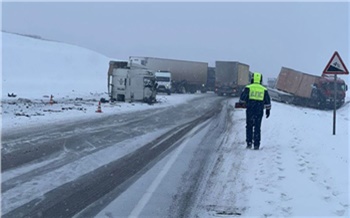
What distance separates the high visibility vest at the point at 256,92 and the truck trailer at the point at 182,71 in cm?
4282

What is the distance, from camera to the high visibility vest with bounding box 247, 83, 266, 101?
10.9 metres

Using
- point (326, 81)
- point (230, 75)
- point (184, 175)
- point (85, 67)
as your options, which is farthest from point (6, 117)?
point (85, 67)

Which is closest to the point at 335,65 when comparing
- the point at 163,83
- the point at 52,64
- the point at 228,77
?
the point at 163,83

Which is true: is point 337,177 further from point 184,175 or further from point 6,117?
point 6,117

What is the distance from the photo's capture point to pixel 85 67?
7756 cm

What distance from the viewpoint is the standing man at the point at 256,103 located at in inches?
428

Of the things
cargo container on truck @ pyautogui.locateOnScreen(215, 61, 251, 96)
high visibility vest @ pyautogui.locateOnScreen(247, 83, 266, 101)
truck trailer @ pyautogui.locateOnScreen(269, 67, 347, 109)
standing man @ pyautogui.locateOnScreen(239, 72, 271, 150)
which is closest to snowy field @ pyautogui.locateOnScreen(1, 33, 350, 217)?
standing man @ pyautogui.locateOnScreen(239, 72, 271, 150)

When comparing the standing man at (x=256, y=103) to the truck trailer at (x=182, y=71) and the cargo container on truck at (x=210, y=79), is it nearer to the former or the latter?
the truck trailer at (x=182, y=71)

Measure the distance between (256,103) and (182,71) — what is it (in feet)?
145

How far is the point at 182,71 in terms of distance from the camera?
55.0m

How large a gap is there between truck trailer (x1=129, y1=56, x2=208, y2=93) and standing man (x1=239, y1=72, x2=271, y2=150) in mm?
42759

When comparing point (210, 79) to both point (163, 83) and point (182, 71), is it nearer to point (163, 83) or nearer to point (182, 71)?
point (182, 71)

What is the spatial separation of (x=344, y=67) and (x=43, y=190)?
9148 millimetres

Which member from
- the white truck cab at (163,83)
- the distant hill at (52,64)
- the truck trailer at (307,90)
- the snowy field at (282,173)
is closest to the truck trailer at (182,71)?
the distant hill at (52,64)
